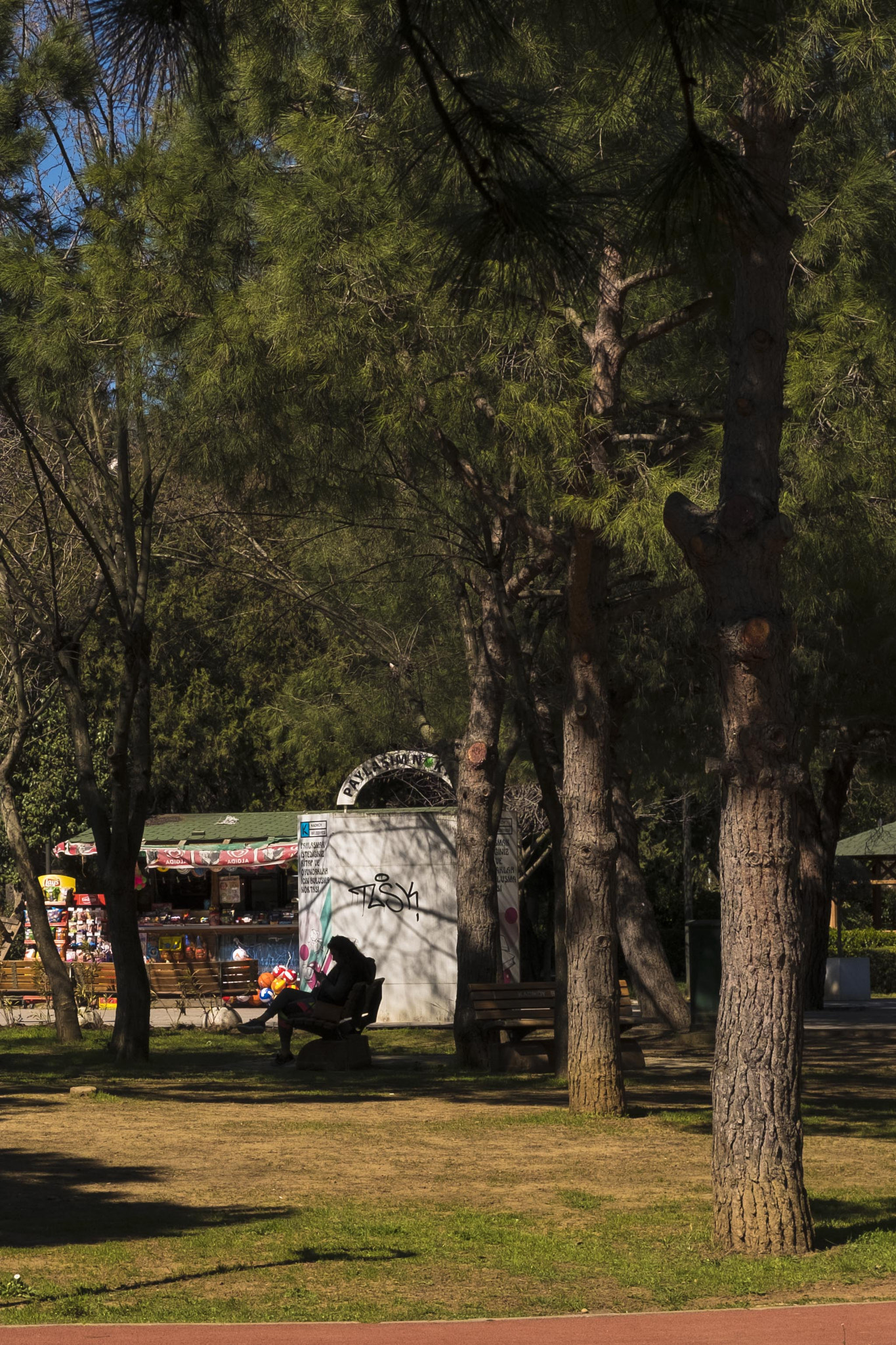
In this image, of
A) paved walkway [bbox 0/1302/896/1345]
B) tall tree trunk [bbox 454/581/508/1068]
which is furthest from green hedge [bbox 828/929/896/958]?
paved walkway [bbox 0/1302/896/1345]

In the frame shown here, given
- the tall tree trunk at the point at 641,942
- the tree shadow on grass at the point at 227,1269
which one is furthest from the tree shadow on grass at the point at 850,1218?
the tall tree trunk at the point at 641,942

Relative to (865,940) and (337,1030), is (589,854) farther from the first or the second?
(865,940)

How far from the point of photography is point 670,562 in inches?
429

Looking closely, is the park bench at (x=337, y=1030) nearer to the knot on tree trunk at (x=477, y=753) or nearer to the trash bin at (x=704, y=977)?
the knot on tree trunk at (x=477, y=753)

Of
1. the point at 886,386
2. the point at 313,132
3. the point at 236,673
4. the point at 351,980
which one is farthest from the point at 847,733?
the point at 236,673

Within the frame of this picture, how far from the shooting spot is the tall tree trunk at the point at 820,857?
→ 2134 centimetres

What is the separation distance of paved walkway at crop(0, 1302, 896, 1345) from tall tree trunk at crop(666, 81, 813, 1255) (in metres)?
1.19

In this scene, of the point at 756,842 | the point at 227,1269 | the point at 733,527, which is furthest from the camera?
the point at 733,527

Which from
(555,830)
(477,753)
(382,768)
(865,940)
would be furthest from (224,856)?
(865,940)

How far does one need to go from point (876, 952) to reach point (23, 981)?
1680cm

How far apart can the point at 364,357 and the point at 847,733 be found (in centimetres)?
1210

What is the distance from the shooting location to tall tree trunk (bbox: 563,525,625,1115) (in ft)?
37.2

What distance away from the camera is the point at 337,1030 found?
1455cm

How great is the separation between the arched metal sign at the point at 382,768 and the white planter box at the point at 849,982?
29.6ft
